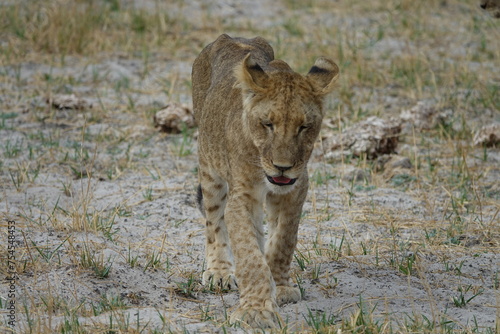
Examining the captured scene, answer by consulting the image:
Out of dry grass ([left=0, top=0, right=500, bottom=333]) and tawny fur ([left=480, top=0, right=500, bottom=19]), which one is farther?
dry grass ([left=0, top=0, right=500, bottom=333])

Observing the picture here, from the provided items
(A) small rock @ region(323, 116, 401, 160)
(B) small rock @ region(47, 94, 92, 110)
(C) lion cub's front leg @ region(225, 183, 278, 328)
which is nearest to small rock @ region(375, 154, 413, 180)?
(A) small rock @ region(323, 116, 401, 160)

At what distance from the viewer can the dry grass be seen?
4.71 m

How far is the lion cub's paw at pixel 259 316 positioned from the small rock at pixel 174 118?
4.26m

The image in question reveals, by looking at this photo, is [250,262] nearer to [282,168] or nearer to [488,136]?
[282,168]

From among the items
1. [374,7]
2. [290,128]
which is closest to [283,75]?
[290,128]

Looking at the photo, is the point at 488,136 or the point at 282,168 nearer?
the point at 282,168

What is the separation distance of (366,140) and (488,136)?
1252 mm

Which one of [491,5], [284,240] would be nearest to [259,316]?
[284,240]

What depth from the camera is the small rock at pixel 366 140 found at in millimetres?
7781

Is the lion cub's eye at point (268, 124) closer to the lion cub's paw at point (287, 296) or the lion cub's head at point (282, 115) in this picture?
the lion cub's head at point (282, 115)

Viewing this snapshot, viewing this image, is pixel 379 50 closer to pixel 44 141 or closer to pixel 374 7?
pixel 374 7
